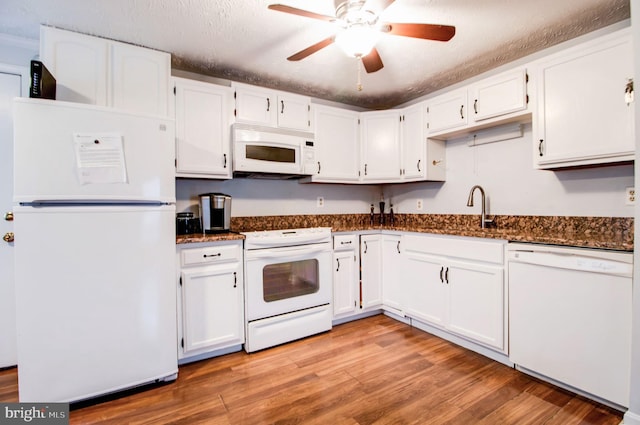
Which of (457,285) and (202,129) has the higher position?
(202,129)

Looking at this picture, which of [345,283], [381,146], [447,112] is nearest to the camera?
[447,112]

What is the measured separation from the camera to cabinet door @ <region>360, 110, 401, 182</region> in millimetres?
3182

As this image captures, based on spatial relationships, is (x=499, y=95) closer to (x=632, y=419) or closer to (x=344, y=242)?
(x=344, y=242)

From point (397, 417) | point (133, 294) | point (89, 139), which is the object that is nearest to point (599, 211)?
point (397, 417)

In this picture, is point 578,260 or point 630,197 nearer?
point 578,260

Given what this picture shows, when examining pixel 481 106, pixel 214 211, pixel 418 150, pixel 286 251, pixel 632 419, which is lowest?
pixel 632 419

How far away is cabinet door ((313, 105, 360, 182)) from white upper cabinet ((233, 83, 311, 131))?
162 mm

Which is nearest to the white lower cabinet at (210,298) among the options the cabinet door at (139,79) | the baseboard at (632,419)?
the cabinet door at (139,79)

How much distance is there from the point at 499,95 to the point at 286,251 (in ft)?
6.89

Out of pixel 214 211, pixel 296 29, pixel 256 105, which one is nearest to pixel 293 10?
pixel 296 29

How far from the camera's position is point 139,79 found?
217 centimetres

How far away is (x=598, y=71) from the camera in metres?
1.81

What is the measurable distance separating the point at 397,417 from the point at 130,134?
2.22 metres

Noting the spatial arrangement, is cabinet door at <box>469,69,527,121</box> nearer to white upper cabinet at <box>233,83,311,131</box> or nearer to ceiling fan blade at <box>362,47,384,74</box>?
ceiling fan blade at <box>362,47,384,74</box>
